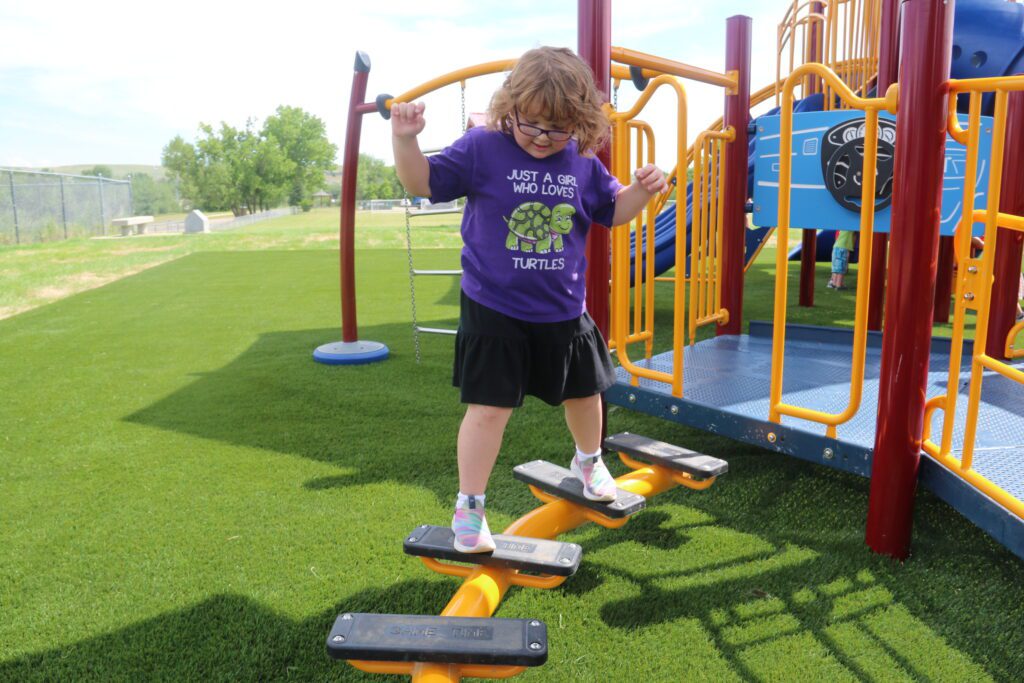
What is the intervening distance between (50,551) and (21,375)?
3.36m

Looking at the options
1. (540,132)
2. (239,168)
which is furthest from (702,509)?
(239,168)

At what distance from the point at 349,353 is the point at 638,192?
378 cm

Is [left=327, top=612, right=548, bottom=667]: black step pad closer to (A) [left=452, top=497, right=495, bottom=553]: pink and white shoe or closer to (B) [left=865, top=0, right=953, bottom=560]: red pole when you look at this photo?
(A) [left=452, top=497, right=495, bottom=553]: pink and white shoe

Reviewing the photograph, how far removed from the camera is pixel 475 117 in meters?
3.60

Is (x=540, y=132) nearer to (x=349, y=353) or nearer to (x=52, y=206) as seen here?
(x=349, y=353)

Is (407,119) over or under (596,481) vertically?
over

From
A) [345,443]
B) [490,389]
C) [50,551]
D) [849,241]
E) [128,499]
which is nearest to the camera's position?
[490,389]

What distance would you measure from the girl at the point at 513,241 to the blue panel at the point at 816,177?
203cm

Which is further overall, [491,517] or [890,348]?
[491,517]

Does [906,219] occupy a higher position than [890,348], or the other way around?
[906,219]

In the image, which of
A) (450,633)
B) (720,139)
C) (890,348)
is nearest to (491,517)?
(450,633)

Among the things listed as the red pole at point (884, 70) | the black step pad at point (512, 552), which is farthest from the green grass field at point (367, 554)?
the red pole at point (884, 70)

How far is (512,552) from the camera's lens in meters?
2.21

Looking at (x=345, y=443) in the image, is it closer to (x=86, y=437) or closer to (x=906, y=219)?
(x=86, y=437)
